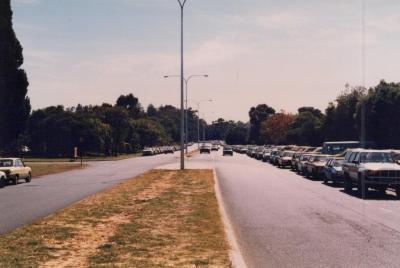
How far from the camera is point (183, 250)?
9648 mm

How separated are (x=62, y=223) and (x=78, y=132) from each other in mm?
75797

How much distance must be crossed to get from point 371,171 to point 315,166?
1060cm

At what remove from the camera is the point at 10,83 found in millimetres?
47938

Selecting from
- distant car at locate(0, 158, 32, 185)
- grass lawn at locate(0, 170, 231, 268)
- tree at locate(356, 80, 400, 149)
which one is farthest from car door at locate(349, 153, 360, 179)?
tree at locate(356, 80, 400, 149)

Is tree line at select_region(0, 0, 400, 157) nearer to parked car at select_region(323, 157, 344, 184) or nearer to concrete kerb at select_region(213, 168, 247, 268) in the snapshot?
parked car at select_region(323, 157, 344, 184)

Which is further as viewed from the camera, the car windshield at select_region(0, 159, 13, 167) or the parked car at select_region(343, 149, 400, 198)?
the car windshield at select_region(0, 159, 13, 167)

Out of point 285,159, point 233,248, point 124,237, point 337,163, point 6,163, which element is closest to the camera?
point 233,248

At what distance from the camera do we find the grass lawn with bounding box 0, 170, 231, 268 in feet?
28.8

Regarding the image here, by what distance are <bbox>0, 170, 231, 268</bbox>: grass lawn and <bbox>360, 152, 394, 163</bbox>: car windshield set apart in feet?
30.4

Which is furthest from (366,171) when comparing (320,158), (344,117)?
(344,117)

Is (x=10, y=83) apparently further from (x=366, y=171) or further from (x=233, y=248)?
(x=233, y=248)

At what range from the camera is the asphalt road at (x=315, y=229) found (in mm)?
9438

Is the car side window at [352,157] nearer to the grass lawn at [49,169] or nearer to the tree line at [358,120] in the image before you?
the grass lawn at [49,169]


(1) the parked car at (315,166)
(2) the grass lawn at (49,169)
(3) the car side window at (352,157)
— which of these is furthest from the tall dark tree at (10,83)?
(3) the car side window at (352,157)
